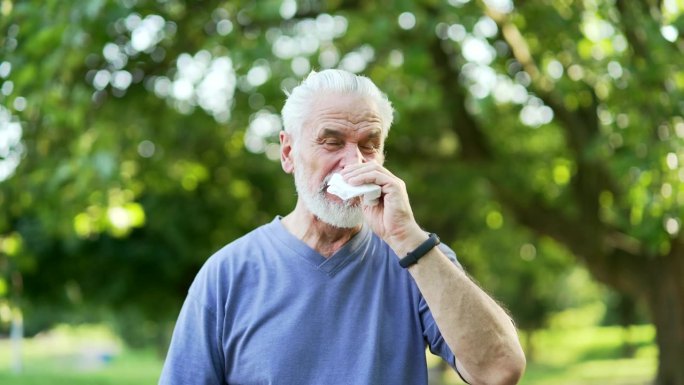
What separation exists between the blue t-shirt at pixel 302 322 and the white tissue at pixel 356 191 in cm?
17

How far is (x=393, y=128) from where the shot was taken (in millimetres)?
11352

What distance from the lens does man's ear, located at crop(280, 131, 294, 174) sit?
2.88 m

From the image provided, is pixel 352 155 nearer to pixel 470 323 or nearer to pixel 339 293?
pixel 339 293

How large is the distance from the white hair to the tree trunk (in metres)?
9.79

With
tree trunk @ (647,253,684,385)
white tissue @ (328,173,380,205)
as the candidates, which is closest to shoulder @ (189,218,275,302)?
white tissue @ (328,173,380,205)

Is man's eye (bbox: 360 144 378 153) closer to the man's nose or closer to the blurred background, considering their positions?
the man's nose

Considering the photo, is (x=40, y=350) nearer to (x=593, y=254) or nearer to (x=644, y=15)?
(x=593, y=254)

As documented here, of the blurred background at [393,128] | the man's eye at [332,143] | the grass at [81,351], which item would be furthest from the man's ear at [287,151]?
the grass at [81,351]

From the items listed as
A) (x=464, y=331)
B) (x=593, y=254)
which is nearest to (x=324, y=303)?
(x=464, y=331)

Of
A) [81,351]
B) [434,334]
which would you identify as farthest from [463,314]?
[81,351]

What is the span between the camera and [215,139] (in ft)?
43.5

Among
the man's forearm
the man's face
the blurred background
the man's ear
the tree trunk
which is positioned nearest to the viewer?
the man's forearm

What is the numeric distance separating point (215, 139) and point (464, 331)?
11.0 m

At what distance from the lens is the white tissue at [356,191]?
102 inches
